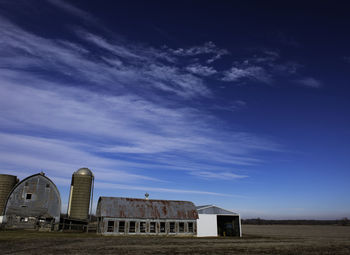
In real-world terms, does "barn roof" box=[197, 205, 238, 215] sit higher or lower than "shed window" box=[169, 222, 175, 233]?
higher

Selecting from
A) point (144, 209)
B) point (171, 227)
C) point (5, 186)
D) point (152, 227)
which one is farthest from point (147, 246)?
point (5, 186)

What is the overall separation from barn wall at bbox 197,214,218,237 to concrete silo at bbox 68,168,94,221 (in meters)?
18.5

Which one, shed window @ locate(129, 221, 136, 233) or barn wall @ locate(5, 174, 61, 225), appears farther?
barn wall @ locate(5, 174, 61, 225)

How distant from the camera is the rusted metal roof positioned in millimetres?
37250

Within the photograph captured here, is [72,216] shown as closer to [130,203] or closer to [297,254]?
[130,203]

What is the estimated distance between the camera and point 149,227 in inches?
1494

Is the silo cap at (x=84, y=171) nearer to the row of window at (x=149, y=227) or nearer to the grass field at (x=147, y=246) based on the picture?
the row of window at (x=149, y=227)

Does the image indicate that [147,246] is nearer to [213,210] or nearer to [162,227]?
[162,227]

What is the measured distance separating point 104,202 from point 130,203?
3697mm

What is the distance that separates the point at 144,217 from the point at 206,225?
9266mm

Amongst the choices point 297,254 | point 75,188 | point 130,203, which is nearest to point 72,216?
point 75,188

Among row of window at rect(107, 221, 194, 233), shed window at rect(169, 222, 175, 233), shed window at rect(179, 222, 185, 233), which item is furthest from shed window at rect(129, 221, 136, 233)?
shed window at rect(179, 222, 185, 233)

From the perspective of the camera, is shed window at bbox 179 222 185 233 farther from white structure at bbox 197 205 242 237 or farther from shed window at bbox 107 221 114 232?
shed window at bbox 107 221 114 232

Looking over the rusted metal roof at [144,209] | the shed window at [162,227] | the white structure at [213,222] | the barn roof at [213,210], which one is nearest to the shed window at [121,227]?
the rusted metal roof at [144,209]
